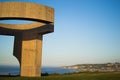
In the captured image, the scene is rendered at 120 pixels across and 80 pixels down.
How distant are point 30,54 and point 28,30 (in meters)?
3.10

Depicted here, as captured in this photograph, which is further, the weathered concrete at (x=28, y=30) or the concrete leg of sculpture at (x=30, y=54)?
the concrete leg of sculpture at (x=30, y=54)

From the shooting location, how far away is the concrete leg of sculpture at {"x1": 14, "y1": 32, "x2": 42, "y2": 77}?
78.5 feet

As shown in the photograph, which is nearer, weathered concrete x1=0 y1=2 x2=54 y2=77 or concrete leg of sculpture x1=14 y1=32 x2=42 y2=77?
weathered concrete x1=0 y1=2 x2=54 y2=77

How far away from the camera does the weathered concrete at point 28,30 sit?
19.7 meters

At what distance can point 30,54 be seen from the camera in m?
24.2

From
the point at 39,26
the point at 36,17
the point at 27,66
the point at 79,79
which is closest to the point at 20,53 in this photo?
the point at 27,66

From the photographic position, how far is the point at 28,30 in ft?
82.3

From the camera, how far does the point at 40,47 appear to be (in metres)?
24.7

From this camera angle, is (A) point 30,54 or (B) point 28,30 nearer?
(A) point 30,54

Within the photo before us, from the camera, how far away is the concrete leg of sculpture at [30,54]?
78.5 ft

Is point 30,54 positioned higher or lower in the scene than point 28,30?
lower

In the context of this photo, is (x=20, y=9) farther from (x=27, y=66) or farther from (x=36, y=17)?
(x=27, y=66)

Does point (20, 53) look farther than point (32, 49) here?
Yes

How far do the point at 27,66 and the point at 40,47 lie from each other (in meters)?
2.79
